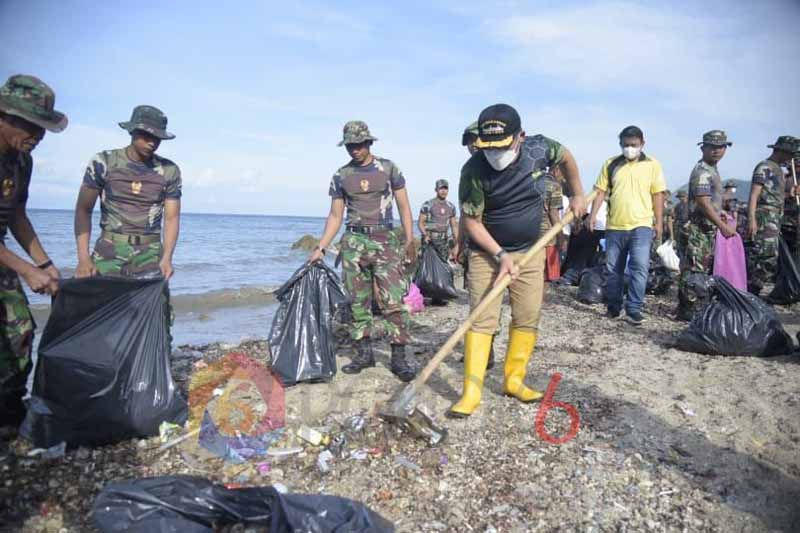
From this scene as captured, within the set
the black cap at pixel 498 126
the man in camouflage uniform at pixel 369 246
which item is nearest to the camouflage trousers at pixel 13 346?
the man in camouflage uniform at pixel 369 246

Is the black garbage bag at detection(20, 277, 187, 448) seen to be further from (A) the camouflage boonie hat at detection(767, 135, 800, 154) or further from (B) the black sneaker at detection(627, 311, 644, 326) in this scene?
(A) the camouflage boonie hat at detection(767, 135, 800, 154)

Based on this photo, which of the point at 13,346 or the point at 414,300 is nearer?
the point at 13,346

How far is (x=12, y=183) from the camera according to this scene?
→ 2.80 m

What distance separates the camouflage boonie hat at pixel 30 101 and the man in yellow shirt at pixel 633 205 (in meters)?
4.83

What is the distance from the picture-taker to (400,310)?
13.3 ft

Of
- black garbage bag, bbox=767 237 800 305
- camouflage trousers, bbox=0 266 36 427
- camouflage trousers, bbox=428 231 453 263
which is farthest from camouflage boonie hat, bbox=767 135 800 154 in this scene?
camouflage trousers, bbox=0 266 36 427

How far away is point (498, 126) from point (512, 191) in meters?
→ 0.46

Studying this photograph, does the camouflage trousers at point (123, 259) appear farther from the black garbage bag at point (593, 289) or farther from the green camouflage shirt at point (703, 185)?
the black garbage bag at point (593, 289)

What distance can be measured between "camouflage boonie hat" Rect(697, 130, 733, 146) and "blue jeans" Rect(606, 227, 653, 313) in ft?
3.65

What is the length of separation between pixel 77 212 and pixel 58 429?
4.91ft

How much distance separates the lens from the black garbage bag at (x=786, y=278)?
6.02 meters

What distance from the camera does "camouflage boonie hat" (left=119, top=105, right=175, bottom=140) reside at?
323 cm

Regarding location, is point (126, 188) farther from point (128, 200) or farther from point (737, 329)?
point (737, 329)

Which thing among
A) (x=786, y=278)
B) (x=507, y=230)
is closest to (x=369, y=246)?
(x=507, y=230)
